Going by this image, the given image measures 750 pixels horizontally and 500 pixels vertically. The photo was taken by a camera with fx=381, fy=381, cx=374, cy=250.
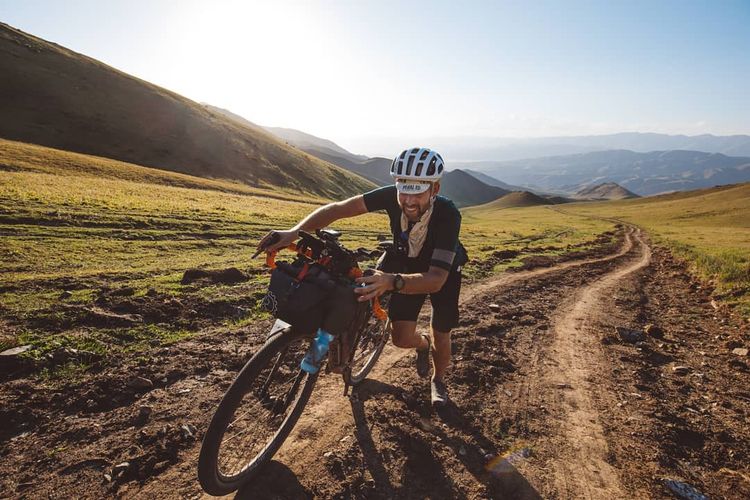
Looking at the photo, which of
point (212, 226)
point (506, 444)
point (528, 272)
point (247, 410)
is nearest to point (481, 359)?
point (506, 444)

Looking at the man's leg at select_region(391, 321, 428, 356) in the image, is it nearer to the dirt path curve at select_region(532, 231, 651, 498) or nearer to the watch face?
the watch face

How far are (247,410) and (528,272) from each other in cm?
1473

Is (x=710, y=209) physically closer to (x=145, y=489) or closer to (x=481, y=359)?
(x=481, y=359)

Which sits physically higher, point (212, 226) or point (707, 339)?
point (212, 226)

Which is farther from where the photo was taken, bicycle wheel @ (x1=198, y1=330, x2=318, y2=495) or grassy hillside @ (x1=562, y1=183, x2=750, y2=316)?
grassy hillside @ (x1=562, y1=183, x2=750, y2=316)

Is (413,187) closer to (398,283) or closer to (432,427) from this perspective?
(398,283)

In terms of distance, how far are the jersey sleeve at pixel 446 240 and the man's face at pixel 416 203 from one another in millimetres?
289

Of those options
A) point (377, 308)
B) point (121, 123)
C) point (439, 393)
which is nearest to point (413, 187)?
point (377, 308)

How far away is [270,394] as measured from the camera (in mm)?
4543

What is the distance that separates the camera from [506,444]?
4988 millimetres

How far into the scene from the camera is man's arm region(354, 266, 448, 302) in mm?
3668

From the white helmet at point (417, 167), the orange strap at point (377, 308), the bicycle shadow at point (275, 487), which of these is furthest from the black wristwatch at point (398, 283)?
the bicycle shadow at point (275, 487)

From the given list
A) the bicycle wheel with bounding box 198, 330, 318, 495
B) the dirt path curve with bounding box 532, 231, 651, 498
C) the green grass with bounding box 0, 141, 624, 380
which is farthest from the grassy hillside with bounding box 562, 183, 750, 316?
the bicycle wheel with bounding box 198, 330, 318, 495

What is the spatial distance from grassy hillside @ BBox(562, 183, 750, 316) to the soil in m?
8.15
